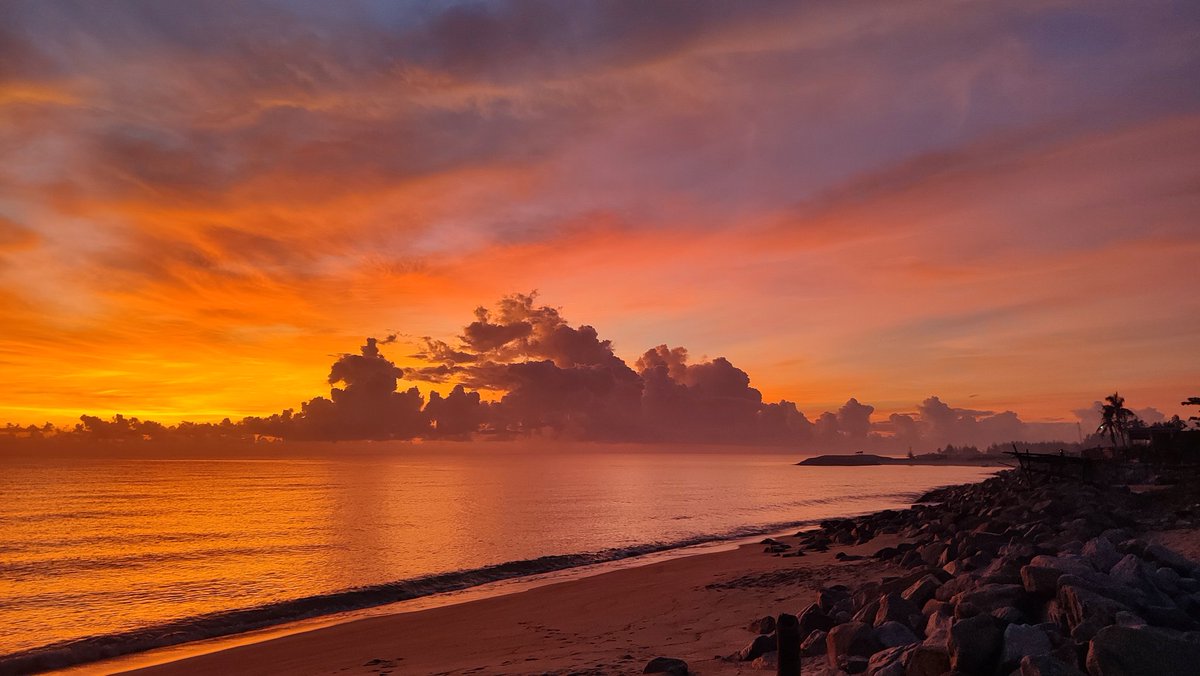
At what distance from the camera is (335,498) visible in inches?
3150

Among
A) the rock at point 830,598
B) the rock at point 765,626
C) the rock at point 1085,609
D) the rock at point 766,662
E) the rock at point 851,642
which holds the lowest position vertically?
the rock at point 765,626

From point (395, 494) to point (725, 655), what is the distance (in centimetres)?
8137

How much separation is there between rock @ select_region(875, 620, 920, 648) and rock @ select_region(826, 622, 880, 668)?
99 millimetres

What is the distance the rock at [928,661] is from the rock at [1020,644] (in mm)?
541

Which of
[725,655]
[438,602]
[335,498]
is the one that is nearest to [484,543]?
[438,602]

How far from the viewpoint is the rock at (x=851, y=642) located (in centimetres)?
846

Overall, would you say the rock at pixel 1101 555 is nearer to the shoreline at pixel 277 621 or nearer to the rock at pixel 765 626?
the rock at pixel 765 626

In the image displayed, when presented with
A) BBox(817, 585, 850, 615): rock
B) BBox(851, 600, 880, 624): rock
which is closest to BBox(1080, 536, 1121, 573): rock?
BBox(851, 600, 880, 624): rock

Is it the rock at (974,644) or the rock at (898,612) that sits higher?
the rock at (974,644)

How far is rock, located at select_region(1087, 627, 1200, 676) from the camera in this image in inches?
249

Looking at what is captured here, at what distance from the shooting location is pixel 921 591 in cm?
1059

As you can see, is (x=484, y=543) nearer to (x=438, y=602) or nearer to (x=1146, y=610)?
(x=438, y=602)

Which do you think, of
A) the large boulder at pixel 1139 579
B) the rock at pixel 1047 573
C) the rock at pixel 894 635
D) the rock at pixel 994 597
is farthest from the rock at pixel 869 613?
the large boulder at pixel 1139 579

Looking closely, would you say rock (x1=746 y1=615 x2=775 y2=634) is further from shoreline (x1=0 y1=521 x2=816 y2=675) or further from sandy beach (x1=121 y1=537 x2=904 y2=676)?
shoreline (x1=0 y1=521 x2=816 y2=675)
